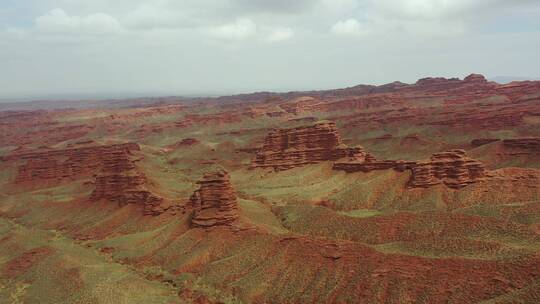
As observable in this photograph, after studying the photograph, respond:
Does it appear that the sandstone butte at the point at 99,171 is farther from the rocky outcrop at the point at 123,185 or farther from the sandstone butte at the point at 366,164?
the sandstone butte at the point at 366,164

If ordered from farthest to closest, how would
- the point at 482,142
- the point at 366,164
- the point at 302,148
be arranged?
the point at 482,142, the point at 302,148, the point at 366,164

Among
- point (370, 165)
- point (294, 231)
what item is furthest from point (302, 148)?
point (294, 231)

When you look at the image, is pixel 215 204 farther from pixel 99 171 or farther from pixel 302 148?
pixel 302 148

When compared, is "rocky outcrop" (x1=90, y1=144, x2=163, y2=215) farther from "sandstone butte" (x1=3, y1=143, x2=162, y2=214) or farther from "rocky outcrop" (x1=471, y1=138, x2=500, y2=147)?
"rocky outcrop" (x1=471, y1=138, x2=500, y2=147)

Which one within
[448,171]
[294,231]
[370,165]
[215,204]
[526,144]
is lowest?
[294,231]

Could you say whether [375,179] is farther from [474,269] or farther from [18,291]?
[18,291]

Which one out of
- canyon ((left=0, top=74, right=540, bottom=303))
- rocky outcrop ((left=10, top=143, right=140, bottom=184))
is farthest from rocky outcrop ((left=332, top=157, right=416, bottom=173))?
rocky outcrop ((left=10, top=143, right=140, bottom=184))
